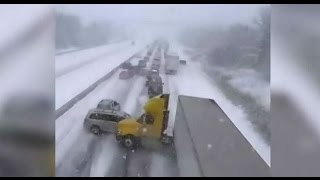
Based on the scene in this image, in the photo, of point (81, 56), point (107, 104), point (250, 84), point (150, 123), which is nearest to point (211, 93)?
point (250, 84)

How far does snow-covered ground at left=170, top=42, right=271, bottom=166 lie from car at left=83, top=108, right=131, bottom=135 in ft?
0.78

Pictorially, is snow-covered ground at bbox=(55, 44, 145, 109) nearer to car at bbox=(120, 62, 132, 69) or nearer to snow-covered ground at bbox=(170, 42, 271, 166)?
car at bbox=(120, 62, 132, 69)

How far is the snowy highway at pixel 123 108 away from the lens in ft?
5.26

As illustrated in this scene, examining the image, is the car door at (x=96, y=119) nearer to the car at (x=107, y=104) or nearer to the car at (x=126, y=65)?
the car at (x=107, y=104)

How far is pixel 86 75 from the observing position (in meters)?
1.63

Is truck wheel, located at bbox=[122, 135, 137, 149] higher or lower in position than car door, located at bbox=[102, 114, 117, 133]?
lower

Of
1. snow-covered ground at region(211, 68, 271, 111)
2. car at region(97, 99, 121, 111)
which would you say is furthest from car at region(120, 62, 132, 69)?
snow-covered ground at region(211, 68, 271, 111)

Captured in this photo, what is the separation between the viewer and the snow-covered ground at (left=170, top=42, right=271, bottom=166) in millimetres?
1611

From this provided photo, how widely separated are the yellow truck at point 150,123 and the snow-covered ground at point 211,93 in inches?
3.3

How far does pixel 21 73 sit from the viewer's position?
5.24 feet

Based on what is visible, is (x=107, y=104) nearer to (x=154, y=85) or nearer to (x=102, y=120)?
(x=102, y=120)

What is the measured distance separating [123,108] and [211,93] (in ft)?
1.06

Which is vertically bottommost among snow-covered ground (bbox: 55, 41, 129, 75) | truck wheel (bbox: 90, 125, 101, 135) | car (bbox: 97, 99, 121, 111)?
truck wheel (bbox: 90, 125, 101, 135)

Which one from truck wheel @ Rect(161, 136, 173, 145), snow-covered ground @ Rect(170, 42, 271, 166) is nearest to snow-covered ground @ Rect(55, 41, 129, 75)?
snow-covered ground @ Rect(170, 42, 271, 166)
